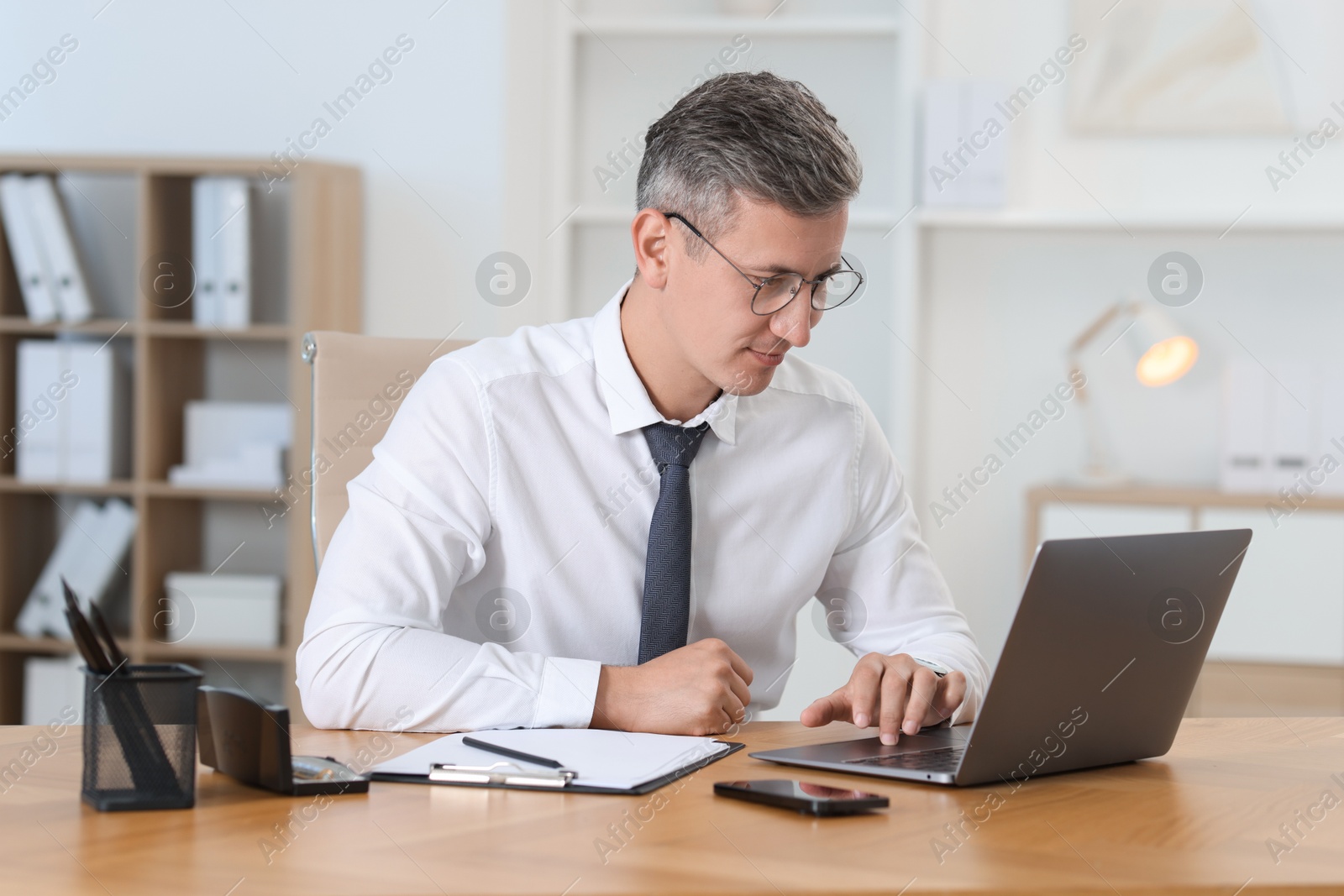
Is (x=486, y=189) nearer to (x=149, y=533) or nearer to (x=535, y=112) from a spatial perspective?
(x=535, y=112)

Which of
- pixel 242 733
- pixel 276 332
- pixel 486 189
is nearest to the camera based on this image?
pixel 242 733

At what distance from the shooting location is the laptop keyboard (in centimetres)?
106

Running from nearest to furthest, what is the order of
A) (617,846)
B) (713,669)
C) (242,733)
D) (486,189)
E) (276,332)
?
(617,846) < (242,733) < (713,669) < (276,332) < (486,189)

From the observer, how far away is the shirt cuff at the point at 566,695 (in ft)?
3.95

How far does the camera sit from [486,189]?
336cm

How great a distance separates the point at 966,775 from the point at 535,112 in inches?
112

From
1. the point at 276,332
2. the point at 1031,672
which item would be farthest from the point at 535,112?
the point at 1031,672

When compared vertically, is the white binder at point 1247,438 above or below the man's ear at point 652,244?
below

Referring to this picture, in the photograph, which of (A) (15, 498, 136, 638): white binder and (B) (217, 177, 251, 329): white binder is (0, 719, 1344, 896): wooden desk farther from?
(A) (15, 498, 136, 638): white binder

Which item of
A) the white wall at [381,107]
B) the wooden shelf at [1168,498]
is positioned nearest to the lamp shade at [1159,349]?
the wooden shelf at [1168,498]

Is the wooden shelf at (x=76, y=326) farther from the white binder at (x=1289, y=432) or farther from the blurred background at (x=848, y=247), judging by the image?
the white binder at (x=1289, y=432)

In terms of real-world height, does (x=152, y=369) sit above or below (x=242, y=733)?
above

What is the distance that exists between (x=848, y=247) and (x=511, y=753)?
8.90 feet

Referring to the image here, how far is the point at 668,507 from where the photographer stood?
1.46 metres
